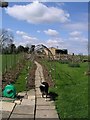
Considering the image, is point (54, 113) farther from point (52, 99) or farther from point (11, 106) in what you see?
point (52, 99)

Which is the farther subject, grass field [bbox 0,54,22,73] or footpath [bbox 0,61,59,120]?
grass field [bbox 0,54,22,73]

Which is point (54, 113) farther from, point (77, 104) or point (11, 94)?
point (11, 94)

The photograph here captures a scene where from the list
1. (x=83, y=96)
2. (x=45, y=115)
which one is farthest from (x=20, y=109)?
(x=83, y=96)

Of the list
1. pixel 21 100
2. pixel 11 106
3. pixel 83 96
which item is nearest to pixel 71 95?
pixel 83 96

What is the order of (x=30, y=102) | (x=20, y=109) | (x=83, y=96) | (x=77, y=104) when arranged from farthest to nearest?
(x=83, y=96) < (x=30, y=102) < (x=77, y=104) < (x=20, y=109)

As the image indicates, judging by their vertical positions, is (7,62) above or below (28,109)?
above

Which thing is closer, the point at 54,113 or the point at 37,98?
the point at 54,113

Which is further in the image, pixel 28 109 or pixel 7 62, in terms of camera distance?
pixel 7 62

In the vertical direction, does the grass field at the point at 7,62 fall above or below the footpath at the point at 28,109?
above

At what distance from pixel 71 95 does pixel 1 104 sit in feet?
9.24

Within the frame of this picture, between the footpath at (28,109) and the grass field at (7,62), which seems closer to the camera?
the footpath at (28,109)

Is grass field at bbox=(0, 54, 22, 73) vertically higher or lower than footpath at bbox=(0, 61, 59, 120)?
higher

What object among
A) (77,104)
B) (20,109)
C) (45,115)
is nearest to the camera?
(45,115)

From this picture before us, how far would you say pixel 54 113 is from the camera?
7395mm
